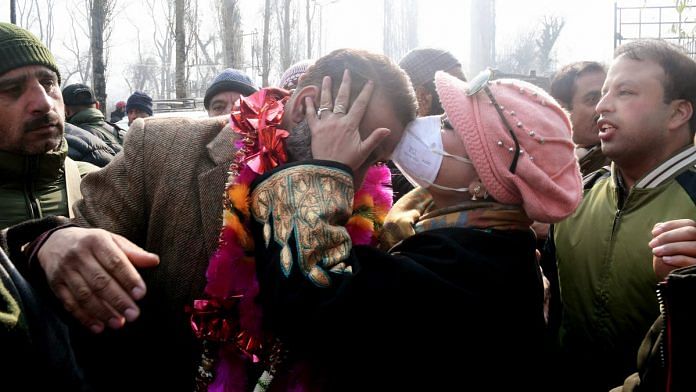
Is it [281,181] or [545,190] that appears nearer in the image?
[281,181]

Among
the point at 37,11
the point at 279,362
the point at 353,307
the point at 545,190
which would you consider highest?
the point at 37,11

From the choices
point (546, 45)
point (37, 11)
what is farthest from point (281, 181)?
point (37, 11)

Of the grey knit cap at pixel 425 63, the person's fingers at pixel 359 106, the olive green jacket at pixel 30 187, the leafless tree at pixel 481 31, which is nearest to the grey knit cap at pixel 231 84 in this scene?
the grey knit cap at pixel 425 63

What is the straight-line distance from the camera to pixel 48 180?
2766 mm

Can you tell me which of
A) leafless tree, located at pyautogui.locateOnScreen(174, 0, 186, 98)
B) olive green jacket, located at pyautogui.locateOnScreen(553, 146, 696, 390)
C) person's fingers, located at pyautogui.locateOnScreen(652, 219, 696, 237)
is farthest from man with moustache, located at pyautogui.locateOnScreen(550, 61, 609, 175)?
leafless tree, located at pyautogui.locateOnScreen(174, 0, 186, 98)

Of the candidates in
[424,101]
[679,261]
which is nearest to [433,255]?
[679,261]

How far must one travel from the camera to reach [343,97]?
170 centimetres

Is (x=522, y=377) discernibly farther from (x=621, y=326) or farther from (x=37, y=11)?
(x=37, y=11)

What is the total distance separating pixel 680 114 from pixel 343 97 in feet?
5.67

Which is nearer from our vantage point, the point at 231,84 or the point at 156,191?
the point at 156,191

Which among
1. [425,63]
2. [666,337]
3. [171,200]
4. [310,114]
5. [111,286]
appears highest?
[425,63]

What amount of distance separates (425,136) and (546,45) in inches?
2259

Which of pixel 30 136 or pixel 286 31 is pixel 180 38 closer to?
pixel 286 31

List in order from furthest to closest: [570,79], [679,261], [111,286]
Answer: [570,79]
[679,261]
[111,286]
